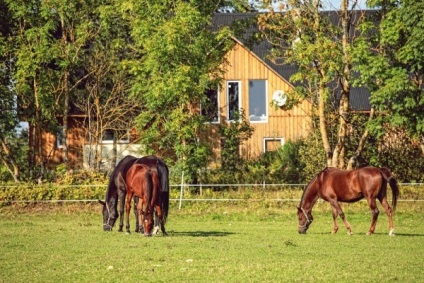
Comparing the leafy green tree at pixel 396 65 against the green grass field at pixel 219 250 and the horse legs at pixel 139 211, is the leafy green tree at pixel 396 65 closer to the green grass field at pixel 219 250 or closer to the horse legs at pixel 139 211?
the green grass field at pixel 219 250

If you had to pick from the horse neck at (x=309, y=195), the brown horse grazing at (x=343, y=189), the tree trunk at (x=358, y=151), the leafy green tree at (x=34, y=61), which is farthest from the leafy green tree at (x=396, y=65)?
the leafy green tree at (x=34, y=61)

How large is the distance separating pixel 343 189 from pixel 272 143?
2270 cm

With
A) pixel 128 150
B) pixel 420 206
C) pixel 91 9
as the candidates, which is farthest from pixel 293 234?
pixel 128 150

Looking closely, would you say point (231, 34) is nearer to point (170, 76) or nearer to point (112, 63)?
point (170, 76)

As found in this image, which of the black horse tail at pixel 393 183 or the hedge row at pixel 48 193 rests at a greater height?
the black horse tail at pixel 393 183

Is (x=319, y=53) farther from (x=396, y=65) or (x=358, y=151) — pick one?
(x=358, y=151)

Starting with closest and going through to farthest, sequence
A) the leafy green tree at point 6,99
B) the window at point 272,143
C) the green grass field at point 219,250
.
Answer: the green grass field at point 219,250 → the leafy green tree at point 6,99 → the window at point 272,143

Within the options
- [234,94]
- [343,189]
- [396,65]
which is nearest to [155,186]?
[343,189]

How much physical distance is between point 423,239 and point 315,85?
1356 cm

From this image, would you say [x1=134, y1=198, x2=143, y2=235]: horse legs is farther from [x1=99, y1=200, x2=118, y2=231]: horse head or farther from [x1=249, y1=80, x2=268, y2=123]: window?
[x1=249, y1=80, x2=268, y2=123]: window

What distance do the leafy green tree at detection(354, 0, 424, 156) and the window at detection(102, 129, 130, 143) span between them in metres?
11.9

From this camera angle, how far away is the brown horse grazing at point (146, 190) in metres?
22.0

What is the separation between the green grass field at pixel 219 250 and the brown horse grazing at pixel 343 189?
54cm

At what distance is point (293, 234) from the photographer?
24422 mm
